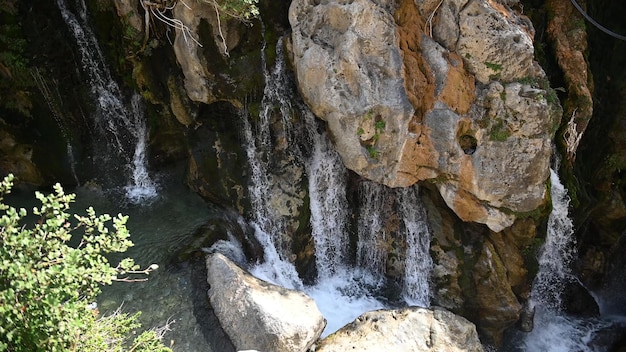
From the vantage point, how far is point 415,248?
9.86 m

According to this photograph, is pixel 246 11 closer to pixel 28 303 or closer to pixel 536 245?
pixel 28 303

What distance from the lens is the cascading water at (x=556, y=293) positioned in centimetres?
941

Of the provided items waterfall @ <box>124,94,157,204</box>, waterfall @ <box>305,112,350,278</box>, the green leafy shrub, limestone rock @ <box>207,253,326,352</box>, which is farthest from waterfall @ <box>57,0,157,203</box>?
the green leafy shrub

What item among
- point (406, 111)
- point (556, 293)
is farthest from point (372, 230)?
point (556, 293)

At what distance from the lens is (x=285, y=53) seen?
8.83 meters

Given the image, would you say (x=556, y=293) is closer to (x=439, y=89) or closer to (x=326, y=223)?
(x=326, y=223)

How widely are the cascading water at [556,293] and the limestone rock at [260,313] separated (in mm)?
5710

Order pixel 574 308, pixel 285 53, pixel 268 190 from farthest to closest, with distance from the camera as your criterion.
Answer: pixel 574 308 < pixel 268 190 < pixel 285 53

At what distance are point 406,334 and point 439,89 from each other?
451 centimetres

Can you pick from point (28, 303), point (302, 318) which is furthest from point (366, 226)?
point (28, 303)

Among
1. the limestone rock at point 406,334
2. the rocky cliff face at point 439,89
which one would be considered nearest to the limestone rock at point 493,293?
the rocky cliff face at point 439,89

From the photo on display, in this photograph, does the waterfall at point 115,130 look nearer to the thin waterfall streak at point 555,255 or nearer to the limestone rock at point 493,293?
the limestone rock at point 493,293

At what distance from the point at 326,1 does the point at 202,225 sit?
5.39 m

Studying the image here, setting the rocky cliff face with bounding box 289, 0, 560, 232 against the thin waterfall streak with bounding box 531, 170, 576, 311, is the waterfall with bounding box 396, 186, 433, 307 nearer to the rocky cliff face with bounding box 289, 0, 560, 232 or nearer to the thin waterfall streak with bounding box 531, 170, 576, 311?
the rocky cliff face with bounding box 289, 0, 560, 232
